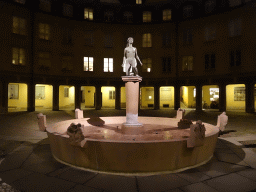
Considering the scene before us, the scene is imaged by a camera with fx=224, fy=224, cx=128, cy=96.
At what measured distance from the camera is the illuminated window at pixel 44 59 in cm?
2583

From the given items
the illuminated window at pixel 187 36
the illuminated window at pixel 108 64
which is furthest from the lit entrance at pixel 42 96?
the illuminated window at pixel 187 36

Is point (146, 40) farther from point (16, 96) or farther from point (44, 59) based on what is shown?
point (16, 96)

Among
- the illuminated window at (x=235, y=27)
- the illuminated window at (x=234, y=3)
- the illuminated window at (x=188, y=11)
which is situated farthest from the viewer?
the illuminated window at (x=188, y=11)

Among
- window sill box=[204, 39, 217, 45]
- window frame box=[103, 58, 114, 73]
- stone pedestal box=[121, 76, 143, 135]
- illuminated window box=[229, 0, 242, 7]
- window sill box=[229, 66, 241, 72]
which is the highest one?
illuminated window box=[229, 0, 242, 7]

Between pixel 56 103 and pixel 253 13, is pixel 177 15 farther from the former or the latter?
pixel 56 103

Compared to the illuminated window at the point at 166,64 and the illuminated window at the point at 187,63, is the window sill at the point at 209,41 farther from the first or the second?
the illuminated window at the point at 166,64

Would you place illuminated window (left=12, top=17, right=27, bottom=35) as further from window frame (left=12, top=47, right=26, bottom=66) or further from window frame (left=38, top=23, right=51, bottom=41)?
window frame (left=12, top=47, right=26, bottom=66)

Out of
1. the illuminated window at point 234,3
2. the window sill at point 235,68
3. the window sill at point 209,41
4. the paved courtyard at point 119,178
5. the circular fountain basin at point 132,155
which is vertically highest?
the illuminated window at point 234,3

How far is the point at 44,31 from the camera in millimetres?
26094

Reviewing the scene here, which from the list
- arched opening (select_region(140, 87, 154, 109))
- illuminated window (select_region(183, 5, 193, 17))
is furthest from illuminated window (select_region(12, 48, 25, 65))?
illuminated window (select_region(183, 5, 193, 17))

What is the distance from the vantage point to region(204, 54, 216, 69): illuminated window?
26347 mm

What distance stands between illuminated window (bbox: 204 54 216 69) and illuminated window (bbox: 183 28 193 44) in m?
2.86

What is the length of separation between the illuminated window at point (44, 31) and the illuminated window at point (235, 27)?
20.8 m

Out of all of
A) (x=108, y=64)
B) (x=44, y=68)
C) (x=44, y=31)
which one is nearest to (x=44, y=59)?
(x=44, y=68)
